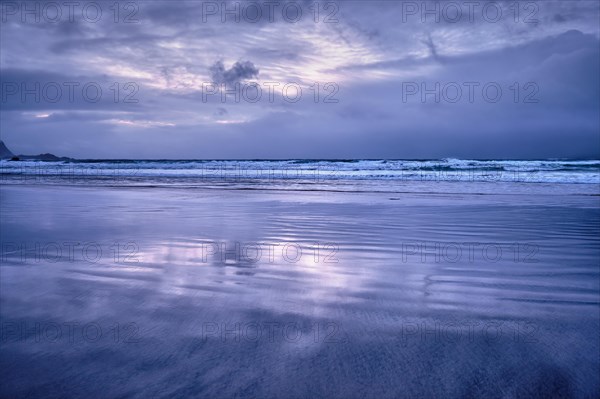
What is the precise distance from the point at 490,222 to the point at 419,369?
222 inches

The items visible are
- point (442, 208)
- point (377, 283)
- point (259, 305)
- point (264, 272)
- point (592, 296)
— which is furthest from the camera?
point (442, 208)

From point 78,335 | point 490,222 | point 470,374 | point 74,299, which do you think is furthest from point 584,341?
point 490,222

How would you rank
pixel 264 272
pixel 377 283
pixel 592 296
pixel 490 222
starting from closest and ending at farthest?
pixel 592 296, pixel 377 283, pixel 264 272, pixel 490 222

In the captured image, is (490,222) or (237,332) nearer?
(237,332)

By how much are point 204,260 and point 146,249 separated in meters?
0.89

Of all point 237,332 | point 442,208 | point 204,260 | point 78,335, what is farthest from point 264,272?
point 442,208

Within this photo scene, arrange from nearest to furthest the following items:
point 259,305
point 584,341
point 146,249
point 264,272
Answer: point 584,341
point 259,305
point 264,272
point 146,249

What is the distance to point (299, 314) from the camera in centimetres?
247

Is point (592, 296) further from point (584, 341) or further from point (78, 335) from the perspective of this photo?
point (78, 335)

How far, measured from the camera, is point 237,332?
7.20ft

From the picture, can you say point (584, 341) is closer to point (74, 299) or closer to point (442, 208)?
point (74, 299)

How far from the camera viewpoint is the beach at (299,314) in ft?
5.56

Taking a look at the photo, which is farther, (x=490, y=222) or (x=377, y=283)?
(x=490, y=222)

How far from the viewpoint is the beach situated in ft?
5.56
